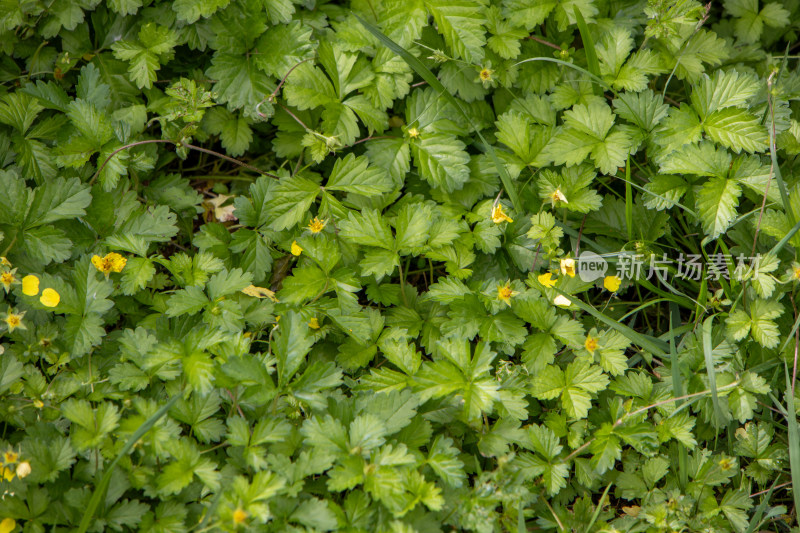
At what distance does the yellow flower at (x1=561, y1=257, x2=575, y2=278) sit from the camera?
236 centimetres

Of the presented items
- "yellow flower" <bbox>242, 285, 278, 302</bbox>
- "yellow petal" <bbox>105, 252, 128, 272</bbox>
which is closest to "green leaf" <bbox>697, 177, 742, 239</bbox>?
"yellow flower" <bbox>242, 285, 278, 302</bbox>

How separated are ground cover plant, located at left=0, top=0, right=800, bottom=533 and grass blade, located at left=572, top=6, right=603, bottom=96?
2 cm

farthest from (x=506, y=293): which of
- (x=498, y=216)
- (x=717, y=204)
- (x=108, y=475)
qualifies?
(x=108, y=475)

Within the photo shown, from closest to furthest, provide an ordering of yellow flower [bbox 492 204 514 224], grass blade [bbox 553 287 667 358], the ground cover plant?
1. the ground cover plant
2. grass blade [bbox 553 287 667 358]
3. yellow flower [bbox 492 204 514 224]

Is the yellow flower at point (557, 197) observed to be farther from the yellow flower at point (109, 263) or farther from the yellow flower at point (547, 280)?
the yellow flower at point (109, 263)

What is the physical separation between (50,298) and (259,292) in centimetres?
75

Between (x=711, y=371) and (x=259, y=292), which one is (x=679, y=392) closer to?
(x=711, y=371)

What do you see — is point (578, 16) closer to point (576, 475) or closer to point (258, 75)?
point (258, 75)

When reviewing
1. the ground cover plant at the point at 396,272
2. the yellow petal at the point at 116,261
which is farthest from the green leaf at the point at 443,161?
the yellow petal at the point at 116,261

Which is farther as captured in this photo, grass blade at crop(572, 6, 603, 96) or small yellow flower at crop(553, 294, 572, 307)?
grass blade at crop(572, 6, 603, 96)

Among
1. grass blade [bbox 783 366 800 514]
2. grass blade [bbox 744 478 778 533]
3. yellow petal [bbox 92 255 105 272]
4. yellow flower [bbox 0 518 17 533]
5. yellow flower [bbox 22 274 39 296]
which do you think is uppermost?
yellow petal [bbox 92 255 105 272]

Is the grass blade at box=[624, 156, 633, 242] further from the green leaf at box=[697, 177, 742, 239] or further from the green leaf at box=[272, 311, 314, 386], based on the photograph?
the green leaf at box=[272, 311, 314, 386]

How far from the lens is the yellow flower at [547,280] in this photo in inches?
93.9

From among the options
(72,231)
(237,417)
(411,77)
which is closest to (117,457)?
(237,417)
